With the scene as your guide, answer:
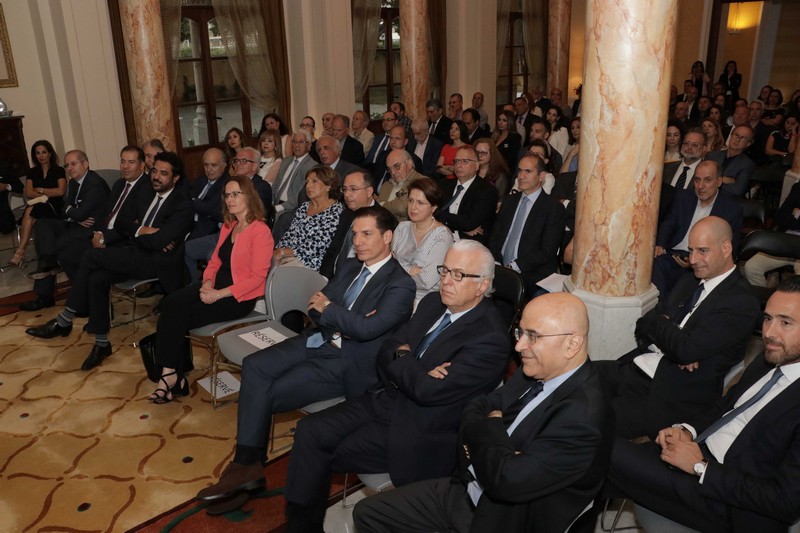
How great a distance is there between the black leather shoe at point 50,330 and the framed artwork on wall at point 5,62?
14.5ft

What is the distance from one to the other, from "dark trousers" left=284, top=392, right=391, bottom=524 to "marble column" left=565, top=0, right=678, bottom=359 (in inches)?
67.8

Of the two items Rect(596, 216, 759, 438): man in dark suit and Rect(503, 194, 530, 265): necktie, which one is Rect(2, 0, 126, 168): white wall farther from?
Rect(596, 216, 759, 438): man in dark suit

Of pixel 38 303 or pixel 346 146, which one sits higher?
pixel 346 146

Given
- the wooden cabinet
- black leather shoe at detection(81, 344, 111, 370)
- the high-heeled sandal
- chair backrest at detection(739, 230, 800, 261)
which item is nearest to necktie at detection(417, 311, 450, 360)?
chair backrest at detection(739, 230, 800, 261)

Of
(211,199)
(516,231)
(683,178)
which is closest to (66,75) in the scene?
(211,199)

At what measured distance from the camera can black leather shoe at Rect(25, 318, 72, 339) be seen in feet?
17.5

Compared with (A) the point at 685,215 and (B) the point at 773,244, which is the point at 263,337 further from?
(B) the point at 773,244

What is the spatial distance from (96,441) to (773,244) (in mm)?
4455

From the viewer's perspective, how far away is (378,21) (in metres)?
11.9

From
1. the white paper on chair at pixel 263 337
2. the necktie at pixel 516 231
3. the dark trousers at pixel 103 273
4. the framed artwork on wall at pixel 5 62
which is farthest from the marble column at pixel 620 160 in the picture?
the framed artwork on wall at pixel 5 62

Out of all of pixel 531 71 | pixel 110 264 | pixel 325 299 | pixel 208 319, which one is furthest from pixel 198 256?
pixel 531 71

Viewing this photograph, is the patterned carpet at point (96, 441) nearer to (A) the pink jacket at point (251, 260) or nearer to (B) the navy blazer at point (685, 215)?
(A) the pink jacket at point (251, 260)

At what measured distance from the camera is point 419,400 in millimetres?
2596

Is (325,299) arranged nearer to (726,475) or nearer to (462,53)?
(726,475)
